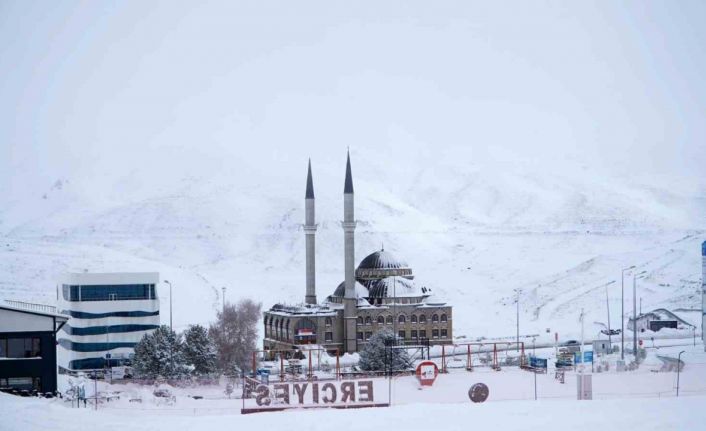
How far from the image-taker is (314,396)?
4906 cm

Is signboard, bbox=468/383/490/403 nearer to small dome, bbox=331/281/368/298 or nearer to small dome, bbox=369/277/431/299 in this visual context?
small dome, bbox=331/281/368/298

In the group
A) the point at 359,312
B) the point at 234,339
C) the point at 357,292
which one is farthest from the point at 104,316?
the point at 357,292

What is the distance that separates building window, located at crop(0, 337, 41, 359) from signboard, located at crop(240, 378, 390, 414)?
10425mm

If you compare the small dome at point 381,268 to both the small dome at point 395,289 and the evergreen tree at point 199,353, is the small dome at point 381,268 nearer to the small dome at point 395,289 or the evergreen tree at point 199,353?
the small dome at point 395,289

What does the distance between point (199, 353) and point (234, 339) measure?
8.63 m

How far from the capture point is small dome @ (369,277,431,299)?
322ft

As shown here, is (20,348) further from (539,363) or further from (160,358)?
(539,363)

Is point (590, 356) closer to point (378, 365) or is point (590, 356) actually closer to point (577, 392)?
point (378, 365)

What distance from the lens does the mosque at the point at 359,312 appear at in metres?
93.8

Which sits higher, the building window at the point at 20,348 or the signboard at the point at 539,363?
the building window at the point at 20,348

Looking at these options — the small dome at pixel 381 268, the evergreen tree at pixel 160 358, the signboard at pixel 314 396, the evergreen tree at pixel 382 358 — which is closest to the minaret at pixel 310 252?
the small dome at pixel 381 268

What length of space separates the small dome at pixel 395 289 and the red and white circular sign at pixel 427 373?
124 feet

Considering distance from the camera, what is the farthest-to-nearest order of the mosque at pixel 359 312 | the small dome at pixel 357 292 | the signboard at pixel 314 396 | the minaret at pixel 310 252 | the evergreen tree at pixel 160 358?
the minaret at pixel 310 252 → the small dome at pixel 357 292 → the mosque at pixel 359 312 → the evergreen tree at pixel 160 358 → the signboard at pixel 314 396

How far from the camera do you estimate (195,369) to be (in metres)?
72.9
